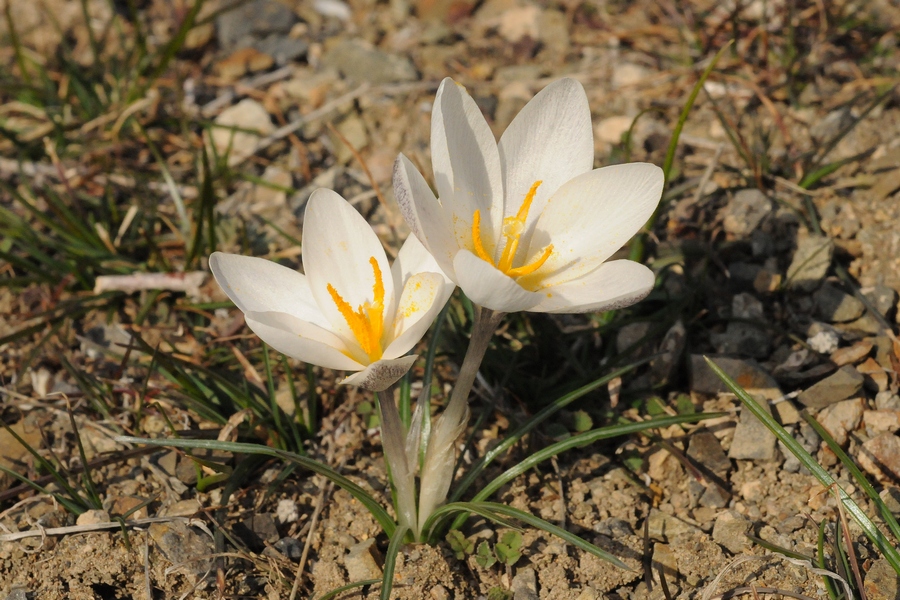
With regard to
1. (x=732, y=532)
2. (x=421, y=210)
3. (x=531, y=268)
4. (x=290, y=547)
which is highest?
(x=421, y=210)

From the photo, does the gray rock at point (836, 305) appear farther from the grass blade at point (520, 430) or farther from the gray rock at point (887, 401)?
the grass blade at point (520, 430)

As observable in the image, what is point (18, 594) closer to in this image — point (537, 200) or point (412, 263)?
point (412, 263)

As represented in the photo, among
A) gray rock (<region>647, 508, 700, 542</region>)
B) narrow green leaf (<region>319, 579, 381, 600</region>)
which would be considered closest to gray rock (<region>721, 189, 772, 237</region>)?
gray rock (<region>647, 508, 700, 542</region>)

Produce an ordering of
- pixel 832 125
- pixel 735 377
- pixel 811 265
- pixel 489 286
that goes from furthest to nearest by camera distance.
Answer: pixel 832 125, pixel 811 265, pixel 735 377, pixel 489 286

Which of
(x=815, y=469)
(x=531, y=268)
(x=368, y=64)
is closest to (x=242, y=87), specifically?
(x=368, y=64)

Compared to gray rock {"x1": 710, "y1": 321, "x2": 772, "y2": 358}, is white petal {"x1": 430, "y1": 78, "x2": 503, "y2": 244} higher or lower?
higher

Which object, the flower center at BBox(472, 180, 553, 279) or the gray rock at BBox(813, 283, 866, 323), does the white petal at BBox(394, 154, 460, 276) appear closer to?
the flower center at BBox(472, 180, 553, 279)
